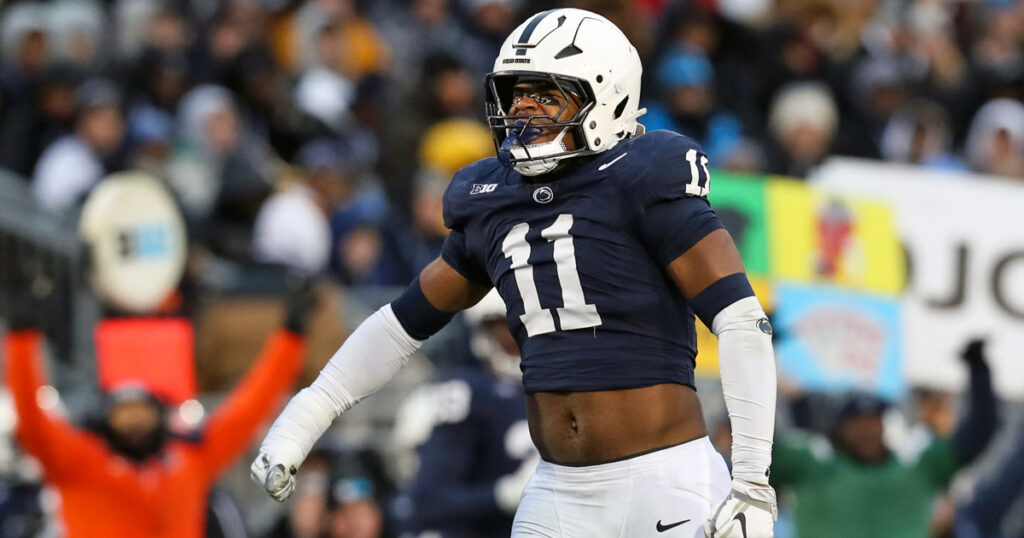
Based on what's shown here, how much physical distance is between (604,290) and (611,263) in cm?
8

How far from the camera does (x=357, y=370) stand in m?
5.34

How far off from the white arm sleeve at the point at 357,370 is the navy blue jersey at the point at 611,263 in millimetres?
567

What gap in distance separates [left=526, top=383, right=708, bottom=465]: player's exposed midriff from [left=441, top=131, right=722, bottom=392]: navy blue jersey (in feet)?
0.12

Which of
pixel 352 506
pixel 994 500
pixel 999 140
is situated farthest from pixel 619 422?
pixel 999 140

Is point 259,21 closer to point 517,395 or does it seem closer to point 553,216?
point 517,395

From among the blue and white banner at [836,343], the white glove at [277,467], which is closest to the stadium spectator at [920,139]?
the blue and white banner at [836,343]

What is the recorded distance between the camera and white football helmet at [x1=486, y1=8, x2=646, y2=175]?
4852 mm

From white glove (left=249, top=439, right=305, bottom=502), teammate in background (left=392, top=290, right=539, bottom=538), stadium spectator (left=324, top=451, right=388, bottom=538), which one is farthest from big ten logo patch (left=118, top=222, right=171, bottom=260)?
white glove (left=249, top=439, right=305, bottom=502)

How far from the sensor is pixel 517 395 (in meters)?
7.66

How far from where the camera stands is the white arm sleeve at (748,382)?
176 inches

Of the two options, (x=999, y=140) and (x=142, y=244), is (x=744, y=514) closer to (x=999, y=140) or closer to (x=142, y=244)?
(x=142, y=244)

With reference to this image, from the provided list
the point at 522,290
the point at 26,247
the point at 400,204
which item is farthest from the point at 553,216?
the point at 400,204

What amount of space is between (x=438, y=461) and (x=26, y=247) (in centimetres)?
295

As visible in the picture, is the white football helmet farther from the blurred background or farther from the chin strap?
the blurred background
